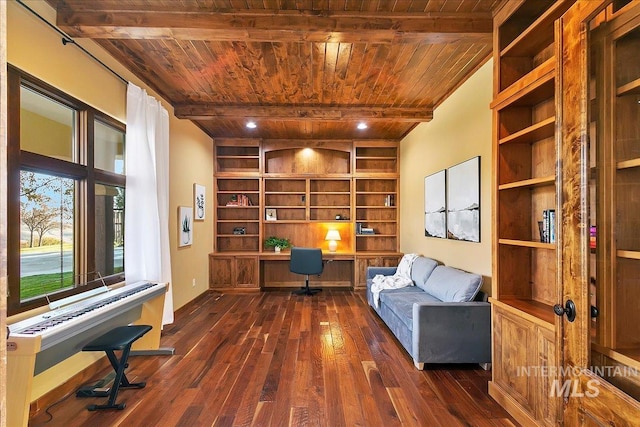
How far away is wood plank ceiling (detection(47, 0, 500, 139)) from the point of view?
2.45m

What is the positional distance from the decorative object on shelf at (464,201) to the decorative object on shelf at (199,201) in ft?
13.2

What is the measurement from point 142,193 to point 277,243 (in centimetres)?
329

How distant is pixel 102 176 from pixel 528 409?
403 centimetres

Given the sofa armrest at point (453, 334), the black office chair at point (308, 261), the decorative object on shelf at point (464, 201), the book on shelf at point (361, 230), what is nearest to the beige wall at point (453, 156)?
the decorative object on shelf at point (464, 201)

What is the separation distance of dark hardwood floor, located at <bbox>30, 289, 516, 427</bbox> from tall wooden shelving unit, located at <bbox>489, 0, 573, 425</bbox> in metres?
0.48

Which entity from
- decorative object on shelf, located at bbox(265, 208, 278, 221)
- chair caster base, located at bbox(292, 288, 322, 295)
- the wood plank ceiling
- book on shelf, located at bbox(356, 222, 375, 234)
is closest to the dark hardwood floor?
chair caster base, located at bbox(292, 288, 322, 295)

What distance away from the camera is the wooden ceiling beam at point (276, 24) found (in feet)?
8.08

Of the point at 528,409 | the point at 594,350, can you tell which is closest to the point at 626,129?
the point at 594,350

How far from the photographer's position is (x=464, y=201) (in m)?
3.66

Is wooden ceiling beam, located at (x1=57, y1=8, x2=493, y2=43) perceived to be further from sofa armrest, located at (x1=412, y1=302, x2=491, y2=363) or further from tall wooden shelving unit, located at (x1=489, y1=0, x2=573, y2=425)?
sofa armrest, located at (x1=412, y1=302, x2=491, y2=363)

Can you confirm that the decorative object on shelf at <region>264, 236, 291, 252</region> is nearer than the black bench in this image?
No

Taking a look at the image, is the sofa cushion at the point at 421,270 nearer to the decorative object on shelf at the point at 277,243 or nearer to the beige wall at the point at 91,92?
the decorative object on shelf at the point at 277,243

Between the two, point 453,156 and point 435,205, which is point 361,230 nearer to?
point 435,205

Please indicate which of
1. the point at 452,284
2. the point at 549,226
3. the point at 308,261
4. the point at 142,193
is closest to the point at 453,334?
the point at 452,284
